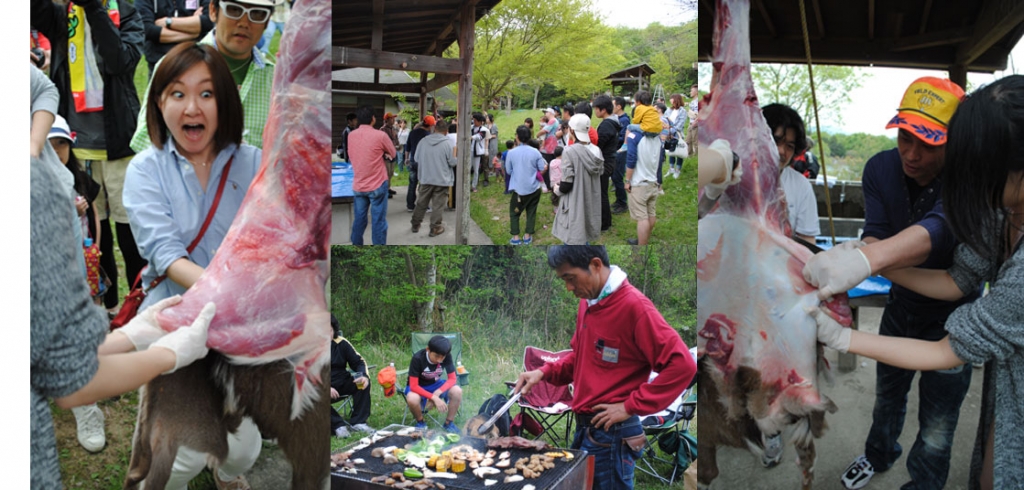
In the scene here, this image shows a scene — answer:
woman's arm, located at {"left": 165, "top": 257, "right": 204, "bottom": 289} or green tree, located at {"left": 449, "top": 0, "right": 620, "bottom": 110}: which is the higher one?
green tree, located at {"left": 449, "top": 0, "right": 620, "bottom": 110}

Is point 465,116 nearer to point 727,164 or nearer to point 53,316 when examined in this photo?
point 727,164

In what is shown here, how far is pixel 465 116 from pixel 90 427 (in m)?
1.84

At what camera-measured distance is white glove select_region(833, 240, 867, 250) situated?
293cm

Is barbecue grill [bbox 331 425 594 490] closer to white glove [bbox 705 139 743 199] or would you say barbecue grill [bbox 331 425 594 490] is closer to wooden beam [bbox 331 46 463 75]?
white glove [bbox 705 139 743 199]

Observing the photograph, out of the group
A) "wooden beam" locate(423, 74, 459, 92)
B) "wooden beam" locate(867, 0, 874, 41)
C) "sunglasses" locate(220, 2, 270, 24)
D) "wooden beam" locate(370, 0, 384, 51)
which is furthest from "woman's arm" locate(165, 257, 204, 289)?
"wooden beam" locate(867, 0, 874, 41)

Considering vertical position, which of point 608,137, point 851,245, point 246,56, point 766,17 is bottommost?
point 851,245

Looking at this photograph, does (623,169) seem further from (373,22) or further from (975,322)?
(975,322)

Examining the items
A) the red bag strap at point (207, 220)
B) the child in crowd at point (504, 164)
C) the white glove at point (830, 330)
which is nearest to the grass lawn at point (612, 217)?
the child in crowd at point (504, 164)

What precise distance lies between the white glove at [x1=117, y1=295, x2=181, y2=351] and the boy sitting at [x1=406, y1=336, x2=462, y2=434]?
127 cm

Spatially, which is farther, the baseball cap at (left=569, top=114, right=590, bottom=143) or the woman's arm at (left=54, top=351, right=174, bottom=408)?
the baseball cap at (left=569, top=114, right=590, bottom=143)

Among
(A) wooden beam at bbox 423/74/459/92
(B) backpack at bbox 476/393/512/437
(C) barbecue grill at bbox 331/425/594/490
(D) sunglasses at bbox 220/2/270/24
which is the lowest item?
(C) barbecue grill at bbox 331/425/594/490

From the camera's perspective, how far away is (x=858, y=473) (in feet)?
10.8

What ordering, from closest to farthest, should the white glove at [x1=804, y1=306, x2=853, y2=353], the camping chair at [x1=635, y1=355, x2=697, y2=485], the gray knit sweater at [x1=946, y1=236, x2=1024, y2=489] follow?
the gray knit sweater at [x1=946, y1=236, x2=1024, y2=489]
the white glove at [x1=804, y1=306, x2=853, y2=353]
the camping chair at [x1=635, y1=355, x2=697, y2=485]

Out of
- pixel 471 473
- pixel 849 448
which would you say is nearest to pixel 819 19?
pixel 849 448
